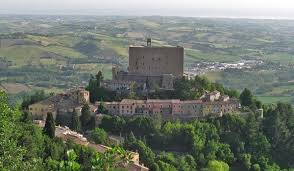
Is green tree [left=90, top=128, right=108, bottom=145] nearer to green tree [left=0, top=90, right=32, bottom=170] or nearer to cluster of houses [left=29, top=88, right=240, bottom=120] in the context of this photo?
cluster of houses [left=29, top=88, right=240, bottom=120]

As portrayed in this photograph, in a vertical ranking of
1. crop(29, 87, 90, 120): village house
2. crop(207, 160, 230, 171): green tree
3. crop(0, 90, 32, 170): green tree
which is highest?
crop(0, 90, 32, 170): green tree

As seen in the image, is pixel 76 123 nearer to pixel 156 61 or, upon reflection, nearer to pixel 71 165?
pixel 156 61

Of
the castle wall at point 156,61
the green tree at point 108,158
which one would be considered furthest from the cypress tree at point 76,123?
the green tree at point 108,158

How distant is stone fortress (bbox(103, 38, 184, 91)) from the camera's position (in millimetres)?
47969

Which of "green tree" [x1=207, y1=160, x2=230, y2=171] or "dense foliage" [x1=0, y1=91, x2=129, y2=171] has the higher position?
"dense foliage" [x1=0, y1=91, x2=129, y2=171]

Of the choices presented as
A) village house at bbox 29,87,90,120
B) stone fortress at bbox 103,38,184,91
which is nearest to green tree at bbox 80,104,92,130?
village house at bbox 29,87,90,120

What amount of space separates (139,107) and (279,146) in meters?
11.0

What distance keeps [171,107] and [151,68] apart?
6.45 m

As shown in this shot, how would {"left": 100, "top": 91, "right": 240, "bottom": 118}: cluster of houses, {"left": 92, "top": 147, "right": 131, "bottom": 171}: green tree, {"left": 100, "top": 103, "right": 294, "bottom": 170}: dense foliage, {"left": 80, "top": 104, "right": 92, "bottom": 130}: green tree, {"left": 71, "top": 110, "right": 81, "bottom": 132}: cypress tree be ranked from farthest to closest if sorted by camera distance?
{"left": 100, "top": 91, "right": 240, "bottom": 118}: cluster of houses, {"left": 80, "top": 104, "right": 92, "bottom": 130}: green tree, {"left": 71, "top": 110, "right": 81, "bottom": 132}: cypress tree, {"left": 100, "top": 103, "right": 294, "bottom": 170}: dense foliage, {"left": 92, "top": 147, "right": 131, "bottom": 171}: green tree

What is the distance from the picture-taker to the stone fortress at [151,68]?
4797 centimetres

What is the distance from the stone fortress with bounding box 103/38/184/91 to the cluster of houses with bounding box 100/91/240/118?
3343mm

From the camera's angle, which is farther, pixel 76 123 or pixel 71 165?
pixel 76 123

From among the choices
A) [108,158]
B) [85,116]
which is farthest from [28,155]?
[85,116]

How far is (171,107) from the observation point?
44219 millimetres
